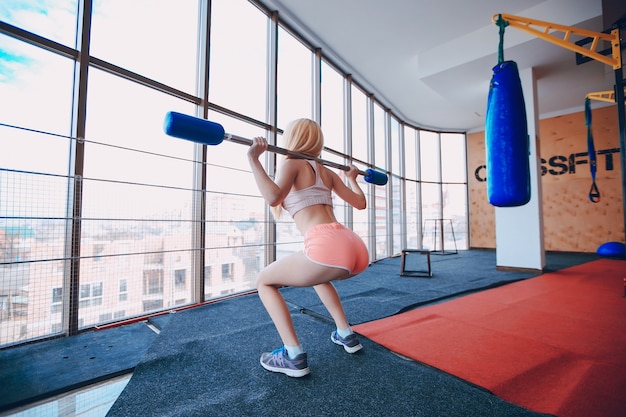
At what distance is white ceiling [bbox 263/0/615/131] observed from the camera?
364 cm

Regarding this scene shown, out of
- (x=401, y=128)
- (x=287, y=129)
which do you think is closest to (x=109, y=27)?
(x=287, y=129)

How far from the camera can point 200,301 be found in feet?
8.58

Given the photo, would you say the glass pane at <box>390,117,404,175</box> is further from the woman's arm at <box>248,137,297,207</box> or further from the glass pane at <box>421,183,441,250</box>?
the woman's arm at <box>248,137,297,207</box>

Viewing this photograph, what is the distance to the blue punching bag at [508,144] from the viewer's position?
5.72ft

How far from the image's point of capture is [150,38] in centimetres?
248

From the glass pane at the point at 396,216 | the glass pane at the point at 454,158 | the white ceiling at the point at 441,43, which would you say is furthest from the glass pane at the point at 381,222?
the glass pane at the point at 454,158

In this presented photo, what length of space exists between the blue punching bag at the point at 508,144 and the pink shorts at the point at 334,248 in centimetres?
103

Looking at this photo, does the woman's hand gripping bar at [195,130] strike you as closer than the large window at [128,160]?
Yes

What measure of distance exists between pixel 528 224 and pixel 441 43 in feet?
9.60

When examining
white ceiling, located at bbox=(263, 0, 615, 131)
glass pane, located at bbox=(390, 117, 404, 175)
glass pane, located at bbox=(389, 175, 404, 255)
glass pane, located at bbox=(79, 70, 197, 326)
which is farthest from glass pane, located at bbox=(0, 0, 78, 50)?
glass pane, located at bbox=(390, 117, 404, 175)

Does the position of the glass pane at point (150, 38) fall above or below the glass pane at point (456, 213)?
above

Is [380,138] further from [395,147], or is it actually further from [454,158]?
[454,158]

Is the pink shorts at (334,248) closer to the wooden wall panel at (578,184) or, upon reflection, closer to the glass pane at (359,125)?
the glass pane at (359,125)

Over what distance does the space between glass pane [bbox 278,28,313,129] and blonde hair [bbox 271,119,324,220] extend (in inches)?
87.5
